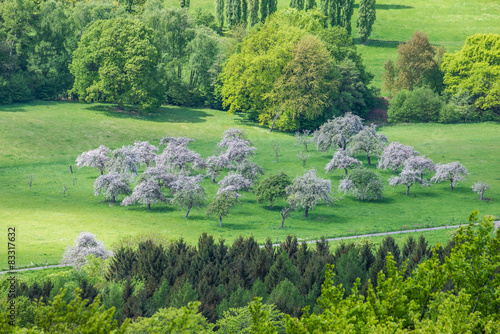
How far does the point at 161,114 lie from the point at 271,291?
202ft

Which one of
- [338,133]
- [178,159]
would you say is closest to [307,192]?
[178,159]

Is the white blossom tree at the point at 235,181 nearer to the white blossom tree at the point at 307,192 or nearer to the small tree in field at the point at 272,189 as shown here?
the small tree in field at the point at 272,189

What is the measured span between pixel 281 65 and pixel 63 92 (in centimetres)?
3739

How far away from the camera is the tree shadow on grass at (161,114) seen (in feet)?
278

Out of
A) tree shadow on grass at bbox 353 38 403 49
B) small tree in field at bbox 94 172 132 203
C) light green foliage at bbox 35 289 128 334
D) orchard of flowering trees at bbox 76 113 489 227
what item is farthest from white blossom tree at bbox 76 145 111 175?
tree shadow on grass at bbox 353 38 403 49

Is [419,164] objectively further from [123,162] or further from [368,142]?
[123,162]

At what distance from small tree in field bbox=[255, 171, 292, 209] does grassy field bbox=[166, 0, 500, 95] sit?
58.6 m

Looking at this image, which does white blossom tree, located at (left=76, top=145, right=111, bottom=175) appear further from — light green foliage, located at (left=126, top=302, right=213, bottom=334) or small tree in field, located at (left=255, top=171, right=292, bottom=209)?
light green foliage, located at (left=126, top=302, right=213, bottom=334)

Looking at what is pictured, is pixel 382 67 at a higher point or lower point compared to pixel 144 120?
higher

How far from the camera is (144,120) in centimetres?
8344

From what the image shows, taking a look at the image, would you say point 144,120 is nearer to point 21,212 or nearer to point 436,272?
point 21,212

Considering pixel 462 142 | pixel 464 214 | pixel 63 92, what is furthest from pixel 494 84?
pixel 63 92

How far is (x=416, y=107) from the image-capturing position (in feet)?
297

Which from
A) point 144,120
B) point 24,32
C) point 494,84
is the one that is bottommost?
point 144,120
